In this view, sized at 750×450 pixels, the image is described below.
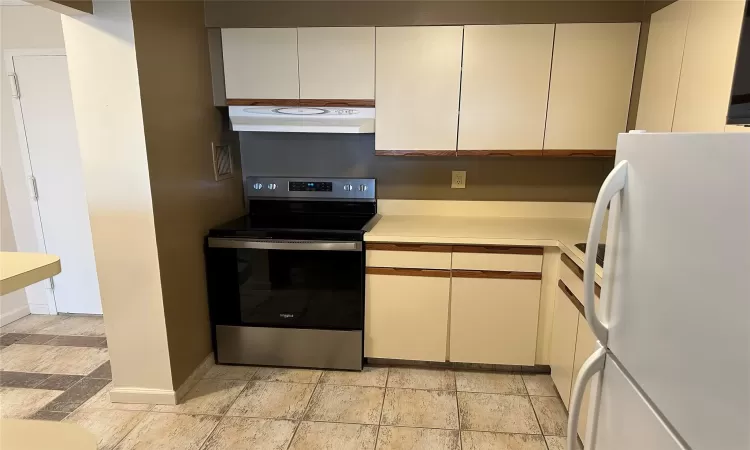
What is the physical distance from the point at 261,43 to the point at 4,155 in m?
2.21

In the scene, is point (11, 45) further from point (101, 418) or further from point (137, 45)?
point (101, 418)

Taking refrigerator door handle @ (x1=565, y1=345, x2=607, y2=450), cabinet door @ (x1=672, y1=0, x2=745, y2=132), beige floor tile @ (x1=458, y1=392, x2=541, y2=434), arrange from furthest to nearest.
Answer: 1. beige floor tile @ (x1=458, y1=392, x2=541, y2=434)
2. cabinet door @ (x1=672, y1=0, x2=745, y2=132)
3. refrigerator door handle @ (x1=565, y1=345, x2=607, y2=450)

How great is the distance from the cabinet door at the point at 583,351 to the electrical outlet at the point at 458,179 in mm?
1216

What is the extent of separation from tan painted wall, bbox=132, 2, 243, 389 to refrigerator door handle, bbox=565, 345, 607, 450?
1.85 m

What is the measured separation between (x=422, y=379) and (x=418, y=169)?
134 cm

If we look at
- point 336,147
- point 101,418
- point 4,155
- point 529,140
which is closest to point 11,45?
point 4,155

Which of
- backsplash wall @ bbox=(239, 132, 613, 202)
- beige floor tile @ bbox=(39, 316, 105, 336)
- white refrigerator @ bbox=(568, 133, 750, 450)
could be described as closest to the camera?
white refrigerator @ bbox=(568, 133, 750, 450)

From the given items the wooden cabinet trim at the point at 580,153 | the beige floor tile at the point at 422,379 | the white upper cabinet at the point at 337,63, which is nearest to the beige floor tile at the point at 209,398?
the beige floor tile at the point at 422,379

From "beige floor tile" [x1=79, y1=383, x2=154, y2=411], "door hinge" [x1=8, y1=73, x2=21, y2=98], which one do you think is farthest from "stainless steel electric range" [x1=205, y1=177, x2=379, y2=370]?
"door hinge" [x1=8, y1=73, x2=21, y2=98]

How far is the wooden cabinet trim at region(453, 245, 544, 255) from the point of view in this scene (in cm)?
231

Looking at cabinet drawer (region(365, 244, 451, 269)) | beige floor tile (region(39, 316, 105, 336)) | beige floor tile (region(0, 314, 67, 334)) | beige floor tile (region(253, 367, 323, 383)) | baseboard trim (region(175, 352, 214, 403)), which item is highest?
cabinet drawer (region(365, 244, 451, 269))

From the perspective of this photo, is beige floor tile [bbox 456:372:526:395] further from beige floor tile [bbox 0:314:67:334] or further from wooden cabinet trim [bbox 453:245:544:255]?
beige floor tile [bbox 0:314:67:334]

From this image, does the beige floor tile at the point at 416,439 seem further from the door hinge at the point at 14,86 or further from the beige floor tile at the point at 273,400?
the door hinge at the point at 14,86

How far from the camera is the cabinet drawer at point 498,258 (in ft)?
7.61
